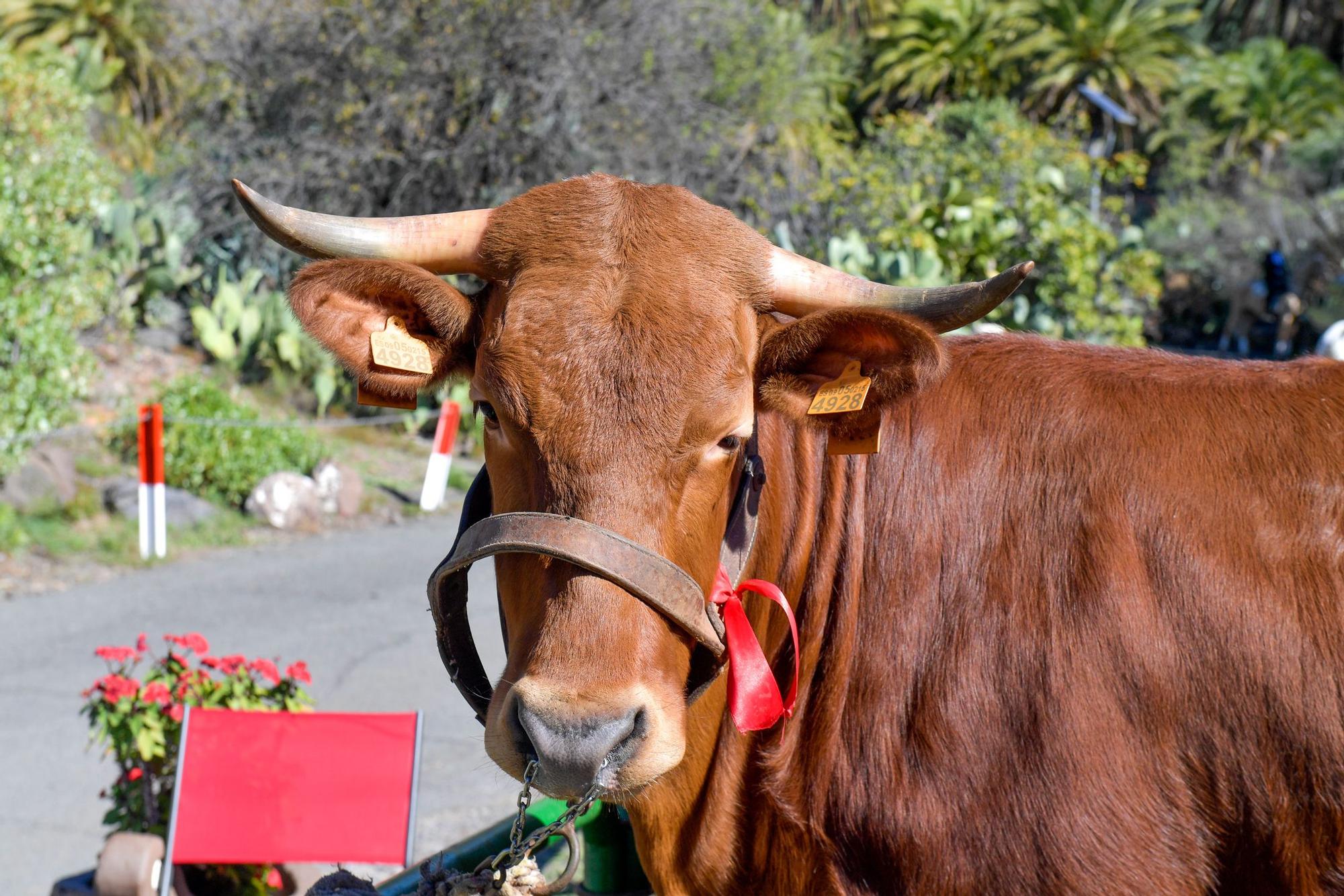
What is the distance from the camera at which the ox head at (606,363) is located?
78.9 inches

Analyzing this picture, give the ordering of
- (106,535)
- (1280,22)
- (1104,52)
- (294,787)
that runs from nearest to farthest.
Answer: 1. (294,787)
2. (106,535)
3. (1104,52)
4. (1280,22)

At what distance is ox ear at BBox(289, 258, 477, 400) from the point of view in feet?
7.73

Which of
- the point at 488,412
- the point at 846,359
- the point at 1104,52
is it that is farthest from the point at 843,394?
the point at 1104,52

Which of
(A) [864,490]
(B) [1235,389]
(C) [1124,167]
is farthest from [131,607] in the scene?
(C) [1124,167]

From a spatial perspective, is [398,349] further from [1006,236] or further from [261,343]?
[261,343]

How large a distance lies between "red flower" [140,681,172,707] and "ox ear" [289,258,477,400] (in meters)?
1.84

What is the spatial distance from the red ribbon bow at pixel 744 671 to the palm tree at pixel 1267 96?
3497cm

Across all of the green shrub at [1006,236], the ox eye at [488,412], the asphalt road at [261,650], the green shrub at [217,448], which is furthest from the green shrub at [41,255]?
the ox eye at [488,412]

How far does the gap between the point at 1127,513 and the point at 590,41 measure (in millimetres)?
12417

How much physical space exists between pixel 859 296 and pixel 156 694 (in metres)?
2.66

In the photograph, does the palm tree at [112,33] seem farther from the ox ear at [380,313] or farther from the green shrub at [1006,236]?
the ox ear at [380,313]

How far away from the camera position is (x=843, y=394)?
2348mm

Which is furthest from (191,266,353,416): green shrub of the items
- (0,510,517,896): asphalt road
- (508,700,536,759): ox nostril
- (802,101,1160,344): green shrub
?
(508,700,536,759): ox nostril

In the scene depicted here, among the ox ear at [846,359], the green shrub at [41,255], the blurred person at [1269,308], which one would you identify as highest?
the ox ear at [846,359]
